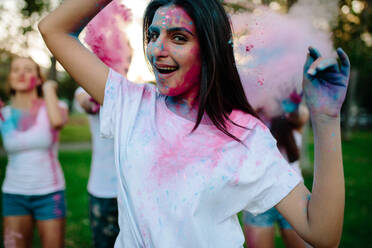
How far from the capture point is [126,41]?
2182mm

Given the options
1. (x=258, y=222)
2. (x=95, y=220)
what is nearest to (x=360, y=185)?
(x=258, y=222)

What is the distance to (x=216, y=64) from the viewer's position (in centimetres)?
127

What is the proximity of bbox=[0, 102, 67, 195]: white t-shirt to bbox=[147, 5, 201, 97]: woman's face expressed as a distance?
1.97 m

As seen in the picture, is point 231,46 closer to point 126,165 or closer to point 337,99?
point 337,99

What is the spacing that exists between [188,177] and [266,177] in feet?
0.94

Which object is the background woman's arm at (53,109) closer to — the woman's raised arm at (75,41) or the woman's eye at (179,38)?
the woman's raised arm at (75,41)

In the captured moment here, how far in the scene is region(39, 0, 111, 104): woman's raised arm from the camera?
1.29 meters

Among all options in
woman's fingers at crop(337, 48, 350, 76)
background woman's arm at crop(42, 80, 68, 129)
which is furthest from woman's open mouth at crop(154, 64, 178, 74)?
background woman's arm at crop(42, 80, 68, 129)

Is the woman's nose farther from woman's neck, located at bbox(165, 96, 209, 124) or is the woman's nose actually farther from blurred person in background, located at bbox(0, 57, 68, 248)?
blurred person in background, located at bbox(0, 57, 68, 248)

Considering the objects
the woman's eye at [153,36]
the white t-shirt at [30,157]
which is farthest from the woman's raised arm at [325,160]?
the white t-shirt at [30,157]

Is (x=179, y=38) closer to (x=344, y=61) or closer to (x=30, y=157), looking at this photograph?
(x=344, y=61)

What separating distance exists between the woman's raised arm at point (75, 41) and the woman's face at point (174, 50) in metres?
0.24

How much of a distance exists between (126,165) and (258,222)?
1774 mm

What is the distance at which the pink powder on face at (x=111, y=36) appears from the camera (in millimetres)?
1946
